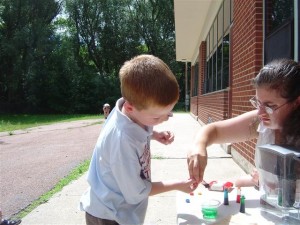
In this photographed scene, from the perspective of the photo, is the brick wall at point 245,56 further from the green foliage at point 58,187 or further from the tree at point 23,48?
the tree at point 23,48

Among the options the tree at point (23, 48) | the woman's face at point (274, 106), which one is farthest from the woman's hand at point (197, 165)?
the tree at point (23, 48)

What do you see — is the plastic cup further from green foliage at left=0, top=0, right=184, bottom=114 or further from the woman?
green foliage at left=0, top=0, right=184, bottom=114

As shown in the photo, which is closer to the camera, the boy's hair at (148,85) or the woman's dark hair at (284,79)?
the boy's hair at (148,85)

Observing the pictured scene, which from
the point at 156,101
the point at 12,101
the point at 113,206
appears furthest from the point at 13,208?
the point at 12,101

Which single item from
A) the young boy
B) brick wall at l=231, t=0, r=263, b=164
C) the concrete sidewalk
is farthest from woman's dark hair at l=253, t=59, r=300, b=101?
brick wall at l=231, t=0, r=263, b=164

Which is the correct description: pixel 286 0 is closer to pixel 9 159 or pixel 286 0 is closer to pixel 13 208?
pixel 13 208

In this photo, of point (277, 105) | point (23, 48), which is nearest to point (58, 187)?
point (277, 105)

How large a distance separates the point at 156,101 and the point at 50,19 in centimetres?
3831

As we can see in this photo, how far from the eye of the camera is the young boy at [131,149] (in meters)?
1.77

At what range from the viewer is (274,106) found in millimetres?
1972

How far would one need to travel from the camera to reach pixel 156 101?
1763 mm

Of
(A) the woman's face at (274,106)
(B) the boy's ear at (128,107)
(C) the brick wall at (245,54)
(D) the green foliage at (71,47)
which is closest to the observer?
(B) the boy's ear at (128,107)

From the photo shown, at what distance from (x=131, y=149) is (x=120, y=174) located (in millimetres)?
127

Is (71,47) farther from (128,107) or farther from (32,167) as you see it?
(128,107)
